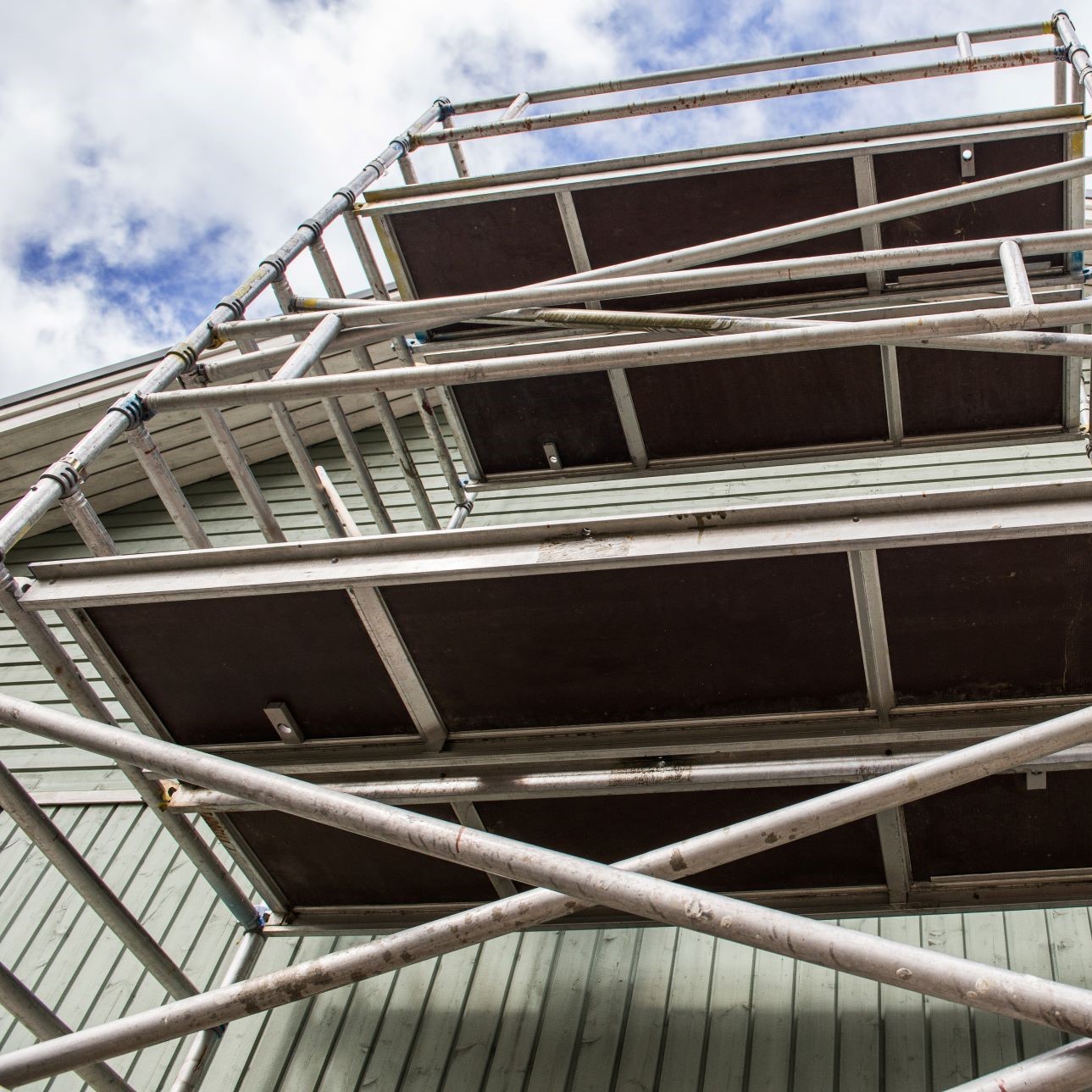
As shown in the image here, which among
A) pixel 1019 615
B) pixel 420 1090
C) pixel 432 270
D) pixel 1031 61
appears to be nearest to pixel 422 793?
pixel 420 1090

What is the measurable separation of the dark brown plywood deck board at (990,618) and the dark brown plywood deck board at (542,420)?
11.2 ft

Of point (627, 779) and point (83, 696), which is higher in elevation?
point (83, 696)

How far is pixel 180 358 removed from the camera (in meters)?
6.22

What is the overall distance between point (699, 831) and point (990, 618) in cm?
Answer: 161

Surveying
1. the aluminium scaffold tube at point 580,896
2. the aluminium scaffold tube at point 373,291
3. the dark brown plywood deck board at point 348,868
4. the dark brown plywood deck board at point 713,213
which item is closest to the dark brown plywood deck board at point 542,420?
the aluminium scaffold tube at point 373,291

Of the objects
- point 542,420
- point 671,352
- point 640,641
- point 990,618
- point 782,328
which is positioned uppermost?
point 671,352

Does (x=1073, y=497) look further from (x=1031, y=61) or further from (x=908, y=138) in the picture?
(x=1031, y=61)

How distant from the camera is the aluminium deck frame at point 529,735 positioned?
3.49 metres

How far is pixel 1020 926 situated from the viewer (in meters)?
5.52

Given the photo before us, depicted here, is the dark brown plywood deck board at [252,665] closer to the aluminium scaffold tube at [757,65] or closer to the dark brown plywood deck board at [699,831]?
the dark brown plywood deck board at [699,831]

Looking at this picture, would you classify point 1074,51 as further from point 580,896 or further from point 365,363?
point 580,896

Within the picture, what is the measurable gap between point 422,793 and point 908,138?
4.81 m

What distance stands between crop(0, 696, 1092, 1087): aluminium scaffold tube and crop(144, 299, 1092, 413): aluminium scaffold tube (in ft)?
5.88

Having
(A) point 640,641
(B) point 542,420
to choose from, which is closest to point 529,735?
(A) point 640,641
